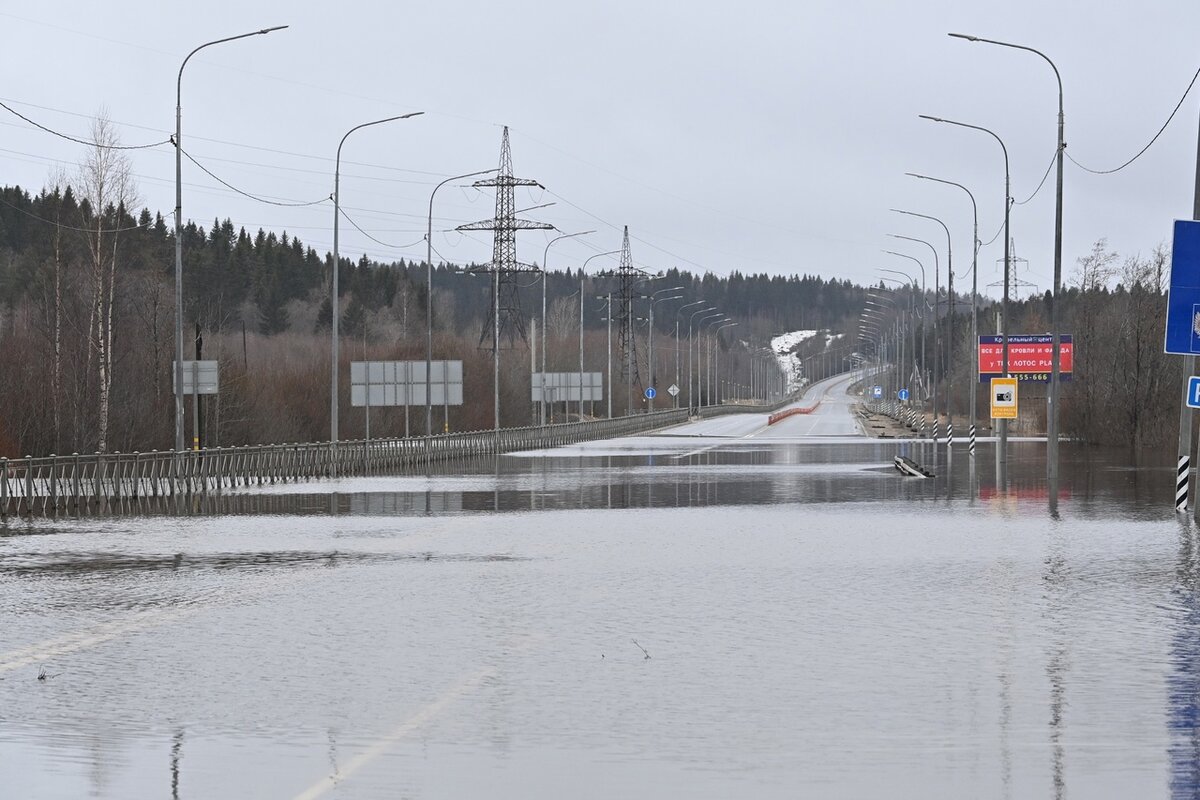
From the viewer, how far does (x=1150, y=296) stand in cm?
8469

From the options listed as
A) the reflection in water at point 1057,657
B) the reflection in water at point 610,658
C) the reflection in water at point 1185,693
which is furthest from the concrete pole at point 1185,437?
the reflection in water at point 1185,693

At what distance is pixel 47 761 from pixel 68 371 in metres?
63.0

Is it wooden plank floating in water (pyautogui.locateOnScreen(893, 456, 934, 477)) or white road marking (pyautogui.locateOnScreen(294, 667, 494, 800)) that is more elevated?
white road marking (pyautogui.locateOnScreen(294, 667, 494, 800))

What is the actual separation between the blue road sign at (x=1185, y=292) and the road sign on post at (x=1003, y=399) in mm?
26499

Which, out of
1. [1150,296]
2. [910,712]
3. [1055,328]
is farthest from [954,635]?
[1150,296]

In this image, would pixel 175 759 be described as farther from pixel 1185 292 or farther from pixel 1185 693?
pixel 1185 292

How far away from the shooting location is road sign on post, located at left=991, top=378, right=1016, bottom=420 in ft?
186

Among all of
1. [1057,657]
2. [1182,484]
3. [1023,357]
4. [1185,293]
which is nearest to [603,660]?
[1057,657]

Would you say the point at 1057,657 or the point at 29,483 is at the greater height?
the point at 29,483

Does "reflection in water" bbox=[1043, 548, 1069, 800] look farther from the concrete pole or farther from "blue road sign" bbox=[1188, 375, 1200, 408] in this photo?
the concrete pole

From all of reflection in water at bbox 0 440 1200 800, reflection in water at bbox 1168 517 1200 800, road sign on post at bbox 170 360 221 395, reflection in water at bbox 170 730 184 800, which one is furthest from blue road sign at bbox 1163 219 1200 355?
reflection in water at bbox 170 730 184 800

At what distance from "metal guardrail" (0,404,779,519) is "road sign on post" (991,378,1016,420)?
19.4 m

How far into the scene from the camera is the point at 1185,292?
1171 inches

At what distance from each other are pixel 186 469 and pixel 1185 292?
71.4ft
